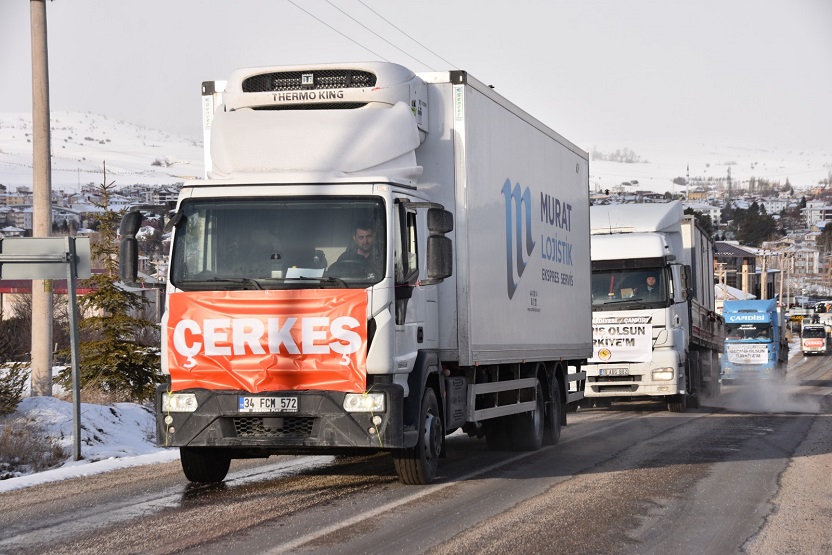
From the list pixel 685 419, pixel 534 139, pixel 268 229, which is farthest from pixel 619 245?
pixel 268 229

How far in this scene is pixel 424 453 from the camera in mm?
10695

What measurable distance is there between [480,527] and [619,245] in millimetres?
14664

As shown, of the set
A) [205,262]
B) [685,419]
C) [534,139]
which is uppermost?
[534,139]

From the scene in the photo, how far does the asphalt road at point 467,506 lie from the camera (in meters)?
7.92

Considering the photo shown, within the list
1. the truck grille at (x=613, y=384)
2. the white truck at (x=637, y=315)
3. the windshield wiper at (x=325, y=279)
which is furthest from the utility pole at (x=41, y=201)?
the truck grille at (x=613, y=384)

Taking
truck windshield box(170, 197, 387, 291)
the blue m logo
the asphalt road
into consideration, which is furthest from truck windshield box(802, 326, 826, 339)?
truck windshield box(170, 197, 387, 291)

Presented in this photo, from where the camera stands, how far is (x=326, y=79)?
1105 centimetres

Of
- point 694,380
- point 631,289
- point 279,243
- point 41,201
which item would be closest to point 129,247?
point 279,243

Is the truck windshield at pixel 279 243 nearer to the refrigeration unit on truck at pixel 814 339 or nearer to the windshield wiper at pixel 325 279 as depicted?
the windshield wiper at pixel 325 279

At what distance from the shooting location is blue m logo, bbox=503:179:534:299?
1315 cm

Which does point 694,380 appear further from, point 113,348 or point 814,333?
point 814,333

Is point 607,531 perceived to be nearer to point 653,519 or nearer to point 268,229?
point 653,519

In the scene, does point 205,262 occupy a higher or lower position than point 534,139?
lower

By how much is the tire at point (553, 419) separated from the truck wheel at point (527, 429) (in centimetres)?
54
